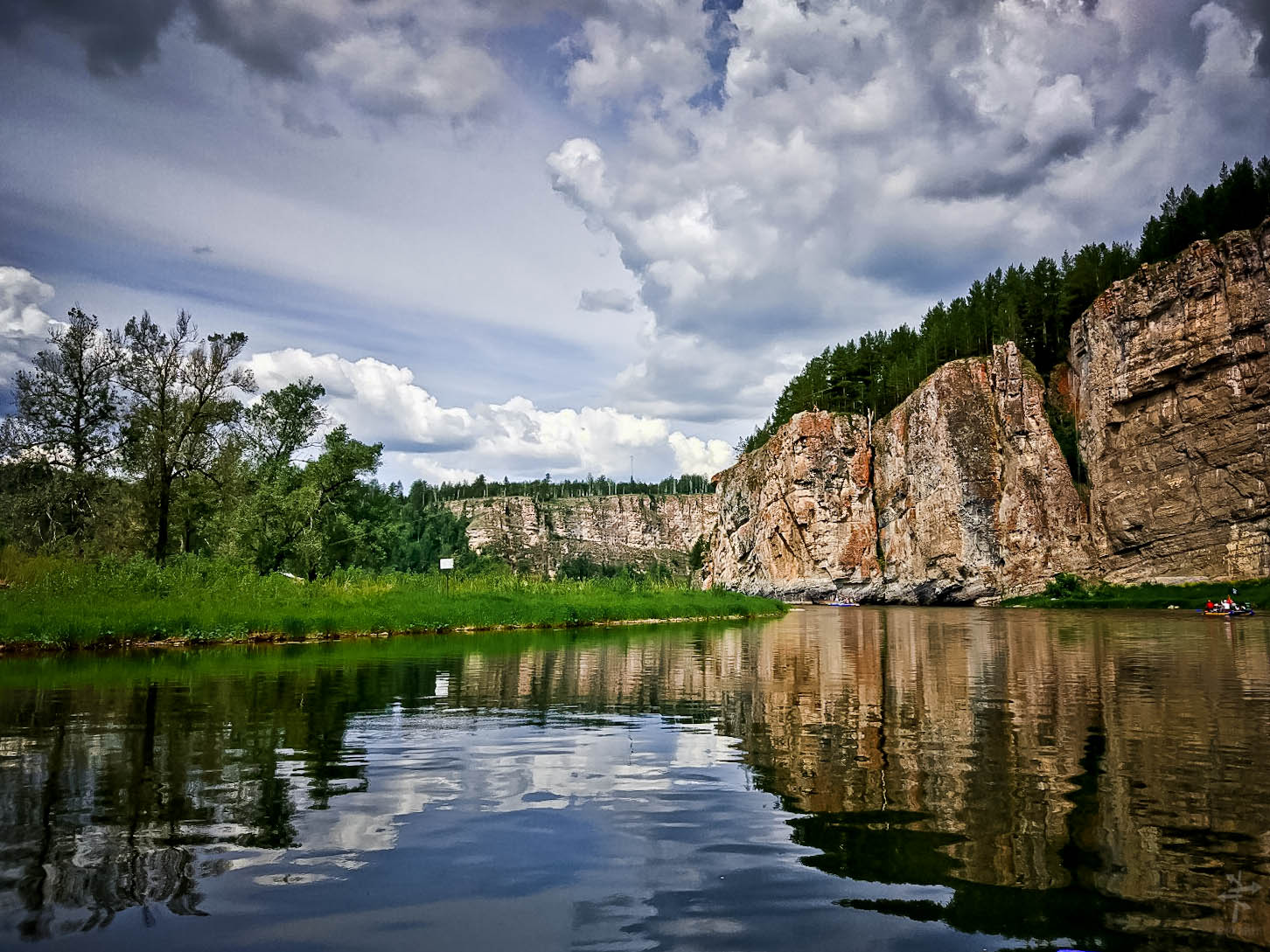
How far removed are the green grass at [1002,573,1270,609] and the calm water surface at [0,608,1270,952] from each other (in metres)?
66.2

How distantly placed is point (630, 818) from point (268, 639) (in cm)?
2834

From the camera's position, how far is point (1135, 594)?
3162 inches

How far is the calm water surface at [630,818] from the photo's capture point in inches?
223

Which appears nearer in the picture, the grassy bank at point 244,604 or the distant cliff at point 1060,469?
the grassy bank at point 244,604

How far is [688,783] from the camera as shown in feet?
32.9

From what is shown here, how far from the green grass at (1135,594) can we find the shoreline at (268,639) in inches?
2130

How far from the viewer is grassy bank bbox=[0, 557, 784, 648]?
2819 centimetres

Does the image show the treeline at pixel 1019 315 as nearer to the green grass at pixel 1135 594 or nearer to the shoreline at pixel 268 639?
the green grass at pixel 1135 594

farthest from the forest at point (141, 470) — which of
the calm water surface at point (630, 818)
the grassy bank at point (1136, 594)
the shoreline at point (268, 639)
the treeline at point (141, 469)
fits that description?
the grassy bank at point (1136, 594)

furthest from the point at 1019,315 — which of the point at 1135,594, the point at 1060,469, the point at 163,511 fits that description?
the point at 163,511

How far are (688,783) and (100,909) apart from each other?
6258mm

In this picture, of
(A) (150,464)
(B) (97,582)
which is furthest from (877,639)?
(A) (150,464)

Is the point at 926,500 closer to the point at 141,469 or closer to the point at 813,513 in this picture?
the point at 813,513

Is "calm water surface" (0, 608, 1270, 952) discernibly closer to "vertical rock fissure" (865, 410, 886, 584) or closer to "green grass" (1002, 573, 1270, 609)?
"green grass" (1002, 573, 1270, 609)
